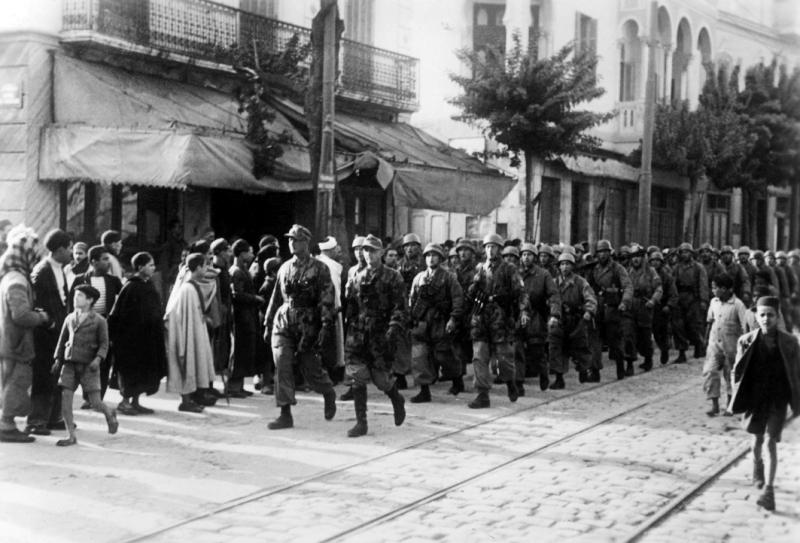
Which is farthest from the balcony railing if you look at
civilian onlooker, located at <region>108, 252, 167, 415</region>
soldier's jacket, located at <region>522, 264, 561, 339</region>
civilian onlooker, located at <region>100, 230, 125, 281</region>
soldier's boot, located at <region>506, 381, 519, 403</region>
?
soldier's boot, located at <region>506, 381, 519, 403</region>

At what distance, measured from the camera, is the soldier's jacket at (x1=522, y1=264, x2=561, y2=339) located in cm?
1320

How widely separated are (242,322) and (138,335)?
1.85m

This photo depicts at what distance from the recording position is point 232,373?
12148mm

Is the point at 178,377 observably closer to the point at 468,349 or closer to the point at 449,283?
the point at 449,283

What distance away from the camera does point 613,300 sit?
49.3ft

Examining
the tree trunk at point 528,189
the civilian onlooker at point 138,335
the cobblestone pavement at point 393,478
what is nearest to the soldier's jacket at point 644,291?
the cobblestone pavement at point 393,478

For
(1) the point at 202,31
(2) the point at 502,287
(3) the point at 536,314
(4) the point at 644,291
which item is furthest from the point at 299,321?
(1) the point at 202,31

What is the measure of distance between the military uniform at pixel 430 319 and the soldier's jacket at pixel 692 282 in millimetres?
6395

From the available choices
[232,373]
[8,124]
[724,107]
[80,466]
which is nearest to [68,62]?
[8,124]

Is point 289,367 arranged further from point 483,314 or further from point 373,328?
point 483,314

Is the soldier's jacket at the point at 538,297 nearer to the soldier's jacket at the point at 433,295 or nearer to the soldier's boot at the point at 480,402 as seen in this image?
the soldier's jacket at the point at 433,295

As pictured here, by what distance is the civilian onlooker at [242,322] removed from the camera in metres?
12.1

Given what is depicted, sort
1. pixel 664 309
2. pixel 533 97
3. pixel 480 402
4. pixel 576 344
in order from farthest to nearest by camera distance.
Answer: pixel 533 97 → pixel 664 309 → pixel 576 344 → pixel 480 402

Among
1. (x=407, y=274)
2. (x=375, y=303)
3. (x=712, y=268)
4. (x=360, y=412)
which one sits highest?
(x=712, y=268)
